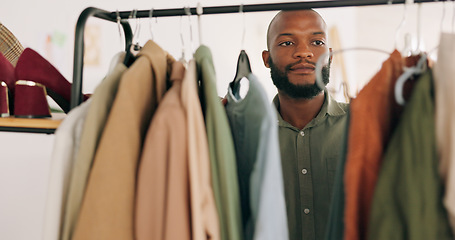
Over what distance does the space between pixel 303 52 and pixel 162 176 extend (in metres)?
0.59

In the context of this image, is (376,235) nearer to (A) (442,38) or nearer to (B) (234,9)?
(A) (442,38)

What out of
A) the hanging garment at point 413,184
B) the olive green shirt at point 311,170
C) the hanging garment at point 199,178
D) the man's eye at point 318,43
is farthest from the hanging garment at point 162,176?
the man's eye at point 318,43

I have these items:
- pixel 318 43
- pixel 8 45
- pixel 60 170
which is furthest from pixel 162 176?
pixel 8 45

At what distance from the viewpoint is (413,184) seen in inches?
16.3

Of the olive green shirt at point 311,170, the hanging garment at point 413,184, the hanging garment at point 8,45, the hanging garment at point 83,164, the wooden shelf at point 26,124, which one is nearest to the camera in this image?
the hanging garment at point 413,184

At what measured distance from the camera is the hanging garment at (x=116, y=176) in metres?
0.48

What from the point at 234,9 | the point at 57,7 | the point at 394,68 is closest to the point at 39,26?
the point at 57,7

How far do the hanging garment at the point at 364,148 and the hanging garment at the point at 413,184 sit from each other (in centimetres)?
2

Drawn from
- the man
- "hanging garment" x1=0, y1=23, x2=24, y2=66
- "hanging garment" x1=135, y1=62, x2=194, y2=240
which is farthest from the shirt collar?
"hanging garment" x1=0, y1=23, x2=24, y2=66

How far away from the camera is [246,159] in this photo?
1.96ft

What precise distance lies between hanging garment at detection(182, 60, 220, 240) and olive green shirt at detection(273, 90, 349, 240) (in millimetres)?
459

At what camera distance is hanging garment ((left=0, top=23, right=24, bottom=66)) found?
115 centimetres

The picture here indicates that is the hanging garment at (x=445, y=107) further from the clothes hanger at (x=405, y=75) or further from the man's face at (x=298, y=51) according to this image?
the man's face at (x=298, y=51)

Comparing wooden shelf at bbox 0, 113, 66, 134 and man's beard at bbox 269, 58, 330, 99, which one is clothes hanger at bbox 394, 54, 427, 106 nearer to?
man's beard at bbox 269, 58, 330, 99
